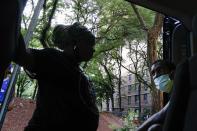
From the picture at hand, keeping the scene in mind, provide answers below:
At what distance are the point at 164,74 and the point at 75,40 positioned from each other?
38.8 inches

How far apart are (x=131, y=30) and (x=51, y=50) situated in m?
12.1

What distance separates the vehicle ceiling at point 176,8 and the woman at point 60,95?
101cm

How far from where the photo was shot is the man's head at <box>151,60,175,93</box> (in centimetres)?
266

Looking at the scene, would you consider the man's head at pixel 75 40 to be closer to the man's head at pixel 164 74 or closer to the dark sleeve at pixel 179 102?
the dark sleeve at pixel 179 102

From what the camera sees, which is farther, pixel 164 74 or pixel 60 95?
pixel 164 74

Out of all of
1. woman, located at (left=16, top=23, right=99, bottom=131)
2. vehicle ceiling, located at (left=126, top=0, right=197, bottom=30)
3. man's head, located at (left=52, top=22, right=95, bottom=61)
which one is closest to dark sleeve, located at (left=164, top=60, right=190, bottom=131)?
woman, located at (left=16, top=23, right=99, bottom=131)

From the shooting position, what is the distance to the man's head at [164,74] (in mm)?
2663

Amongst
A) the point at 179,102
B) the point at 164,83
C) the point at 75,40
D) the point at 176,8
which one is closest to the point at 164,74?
the point at 164,83

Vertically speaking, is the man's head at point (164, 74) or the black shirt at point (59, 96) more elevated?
the man's head at point (164, 74)

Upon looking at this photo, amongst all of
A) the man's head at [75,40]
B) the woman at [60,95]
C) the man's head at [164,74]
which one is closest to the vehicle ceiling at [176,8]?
the man's head at [164,74]

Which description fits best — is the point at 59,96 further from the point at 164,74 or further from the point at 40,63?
the point at 164,74

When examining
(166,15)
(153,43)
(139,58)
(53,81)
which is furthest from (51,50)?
(139,58)

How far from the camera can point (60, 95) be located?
5.66 ft

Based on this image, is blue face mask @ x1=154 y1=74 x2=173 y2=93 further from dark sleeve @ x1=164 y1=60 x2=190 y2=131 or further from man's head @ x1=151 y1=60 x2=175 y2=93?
dark sleeve @ x1=164 y1=60 x2=190 y2=131
